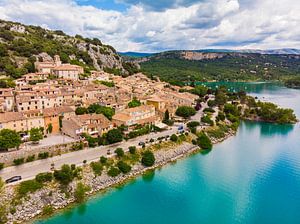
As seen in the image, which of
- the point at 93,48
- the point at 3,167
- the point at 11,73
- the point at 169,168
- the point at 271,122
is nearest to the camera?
the point at 3,167

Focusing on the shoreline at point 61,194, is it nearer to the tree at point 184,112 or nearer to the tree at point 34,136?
the tree at point 34,136

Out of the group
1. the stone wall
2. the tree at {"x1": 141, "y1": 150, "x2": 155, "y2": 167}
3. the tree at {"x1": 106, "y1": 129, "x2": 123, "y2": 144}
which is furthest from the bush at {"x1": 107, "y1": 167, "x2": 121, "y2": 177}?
the stone wall

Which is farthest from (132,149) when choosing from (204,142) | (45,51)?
(45,51)

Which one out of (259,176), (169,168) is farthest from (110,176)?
(259,176)

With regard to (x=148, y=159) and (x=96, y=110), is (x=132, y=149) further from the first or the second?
(x=96, y=110)

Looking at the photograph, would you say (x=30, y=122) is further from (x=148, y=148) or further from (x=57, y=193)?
(x=148, y=148)

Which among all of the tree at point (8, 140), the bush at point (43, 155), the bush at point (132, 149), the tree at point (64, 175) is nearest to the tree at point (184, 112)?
the bush at point (132, 149)

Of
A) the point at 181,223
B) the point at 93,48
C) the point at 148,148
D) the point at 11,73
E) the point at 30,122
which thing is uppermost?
the point at 93,48
